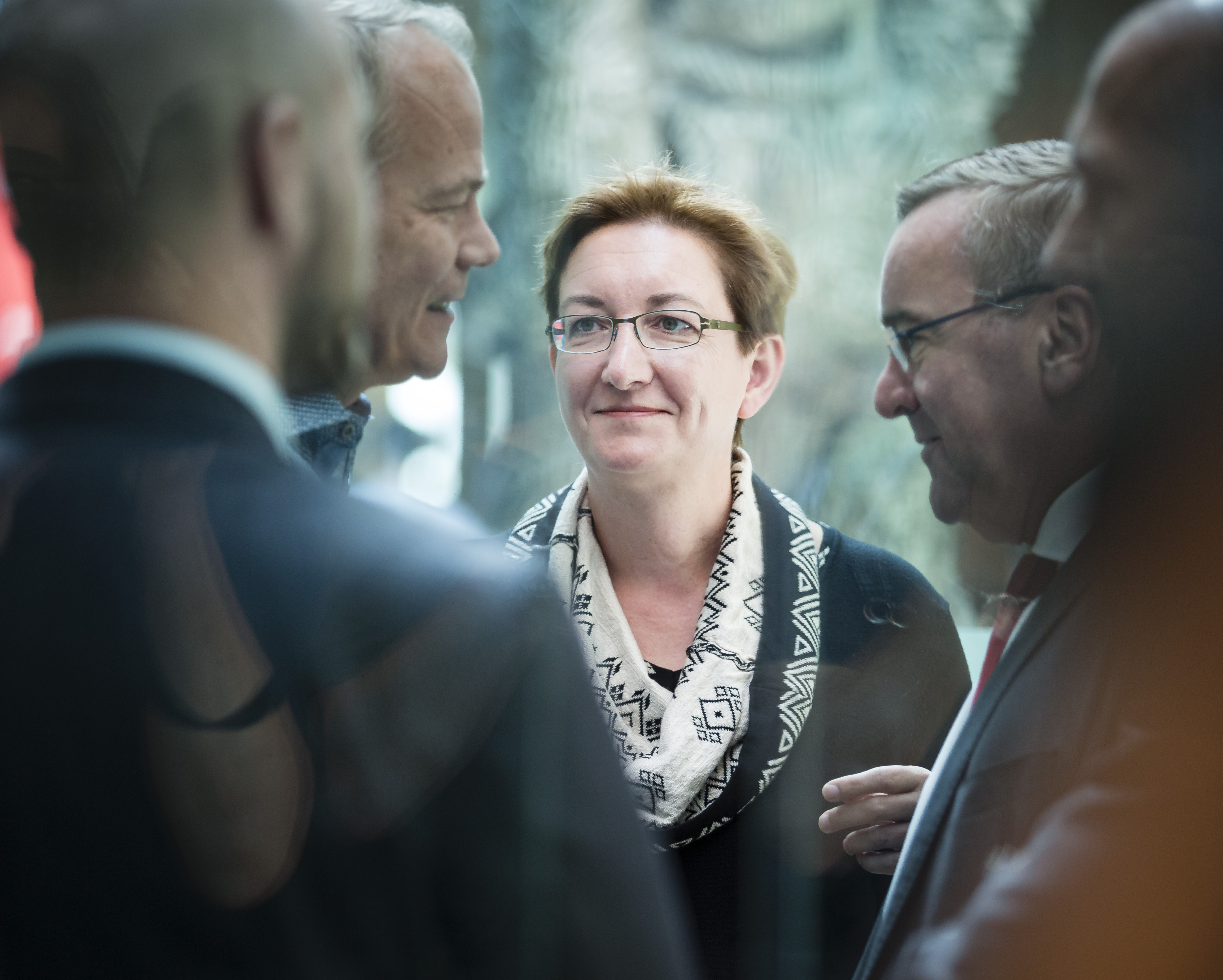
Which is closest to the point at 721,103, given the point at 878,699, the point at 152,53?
the point at 152,53

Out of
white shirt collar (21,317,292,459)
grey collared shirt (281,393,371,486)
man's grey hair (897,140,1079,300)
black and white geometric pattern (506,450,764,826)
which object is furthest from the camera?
black and white geometric pattern (506,450,764,826)

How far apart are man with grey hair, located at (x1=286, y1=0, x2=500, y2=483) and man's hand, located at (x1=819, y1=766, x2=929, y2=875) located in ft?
1.94

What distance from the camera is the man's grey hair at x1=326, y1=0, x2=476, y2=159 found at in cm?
74

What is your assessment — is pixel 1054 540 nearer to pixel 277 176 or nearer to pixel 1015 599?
pixel 1015 599

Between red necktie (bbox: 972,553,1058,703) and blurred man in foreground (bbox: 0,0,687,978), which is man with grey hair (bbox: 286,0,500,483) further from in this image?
red necktie (bbox: 972,553,1058,703)

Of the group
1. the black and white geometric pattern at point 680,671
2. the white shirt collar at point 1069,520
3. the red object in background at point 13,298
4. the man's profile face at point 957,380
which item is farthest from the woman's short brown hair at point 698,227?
the red object in background at point 13,298

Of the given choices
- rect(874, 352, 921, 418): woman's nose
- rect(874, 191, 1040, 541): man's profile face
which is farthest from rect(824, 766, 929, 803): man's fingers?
rect(874, 352, 921, 418): woman's nose

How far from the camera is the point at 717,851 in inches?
37.6

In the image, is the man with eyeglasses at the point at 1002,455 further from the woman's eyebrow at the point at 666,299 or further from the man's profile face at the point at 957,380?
the woman's eyebrow at the point at 666,299

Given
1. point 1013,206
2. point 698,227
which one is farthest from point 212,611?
point 1013,206

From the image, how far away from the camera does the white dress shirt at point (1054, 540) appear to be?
0.81 m

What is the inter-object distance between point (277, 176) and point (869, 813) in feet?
2.63

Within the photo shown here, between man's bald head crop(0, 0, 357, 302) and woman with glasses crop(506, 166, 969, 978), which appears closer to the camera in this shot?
man's bald head crop(0, 0, 357, 302)

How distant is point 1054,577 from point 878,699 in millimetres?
256
